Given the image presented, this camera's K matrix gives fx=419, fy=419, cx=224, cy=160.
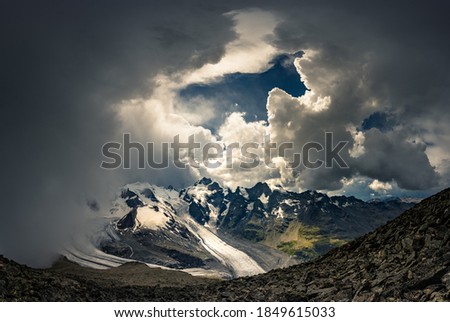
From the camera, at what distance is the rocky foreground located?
32625mm

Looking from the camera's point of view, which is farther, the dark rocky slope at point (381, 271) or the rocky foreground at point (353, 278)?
the rocky foreground at point (353, 278)

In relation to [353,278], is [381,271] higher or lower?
higher

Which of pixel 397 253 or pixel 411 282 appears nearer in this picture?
pixel 411 282

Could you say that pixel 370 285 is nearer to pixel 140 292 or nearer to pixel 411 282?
pixel 411 282

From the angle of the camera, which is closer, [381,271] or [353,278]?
[381,271]

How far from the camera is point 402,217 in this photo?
170 feet

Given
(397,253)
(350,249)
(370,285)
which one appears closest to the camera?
(370,285)

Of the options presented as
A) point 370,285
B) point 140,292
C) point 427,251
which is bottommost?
point 140,292

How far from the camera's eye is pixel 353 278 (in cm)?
3934

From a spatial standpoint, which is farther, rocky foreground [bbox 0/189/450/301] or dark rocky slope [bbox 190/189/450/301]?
rocky foreground [bbox 0/189/450/301]

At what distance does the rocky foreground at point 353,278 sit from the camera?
32625 mm
